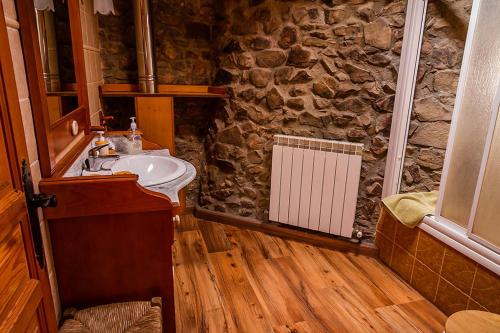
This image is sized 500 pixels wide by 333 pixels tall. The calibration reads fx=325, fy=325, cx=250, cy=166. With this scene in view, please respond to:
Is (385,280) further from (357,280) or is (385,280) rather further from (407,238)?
(407,238)

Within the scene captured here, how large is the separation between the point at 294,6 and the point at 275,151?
1.01m

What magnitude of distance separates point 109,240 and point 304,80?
171 centimetres

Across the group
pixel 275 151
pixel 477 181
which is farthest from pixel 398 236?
pixel 275 151

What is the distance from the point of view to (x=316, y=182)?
231cm

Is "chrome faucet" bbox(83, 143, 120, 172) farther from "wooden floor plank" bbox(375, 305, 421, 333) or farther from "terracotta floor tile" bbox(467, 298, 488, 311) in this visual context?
"terracotta floor tile" bbox(467, 298, 488, 311)

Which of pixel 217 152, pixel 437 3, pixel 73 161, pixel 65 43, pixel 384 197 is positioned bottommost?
pixel 384 197

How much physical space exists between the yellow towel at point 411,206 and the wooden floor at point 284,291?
0.42 meters

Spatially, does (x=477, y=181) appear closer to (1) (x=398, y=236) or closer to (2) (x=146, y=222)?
(1) (x=398, y=236)

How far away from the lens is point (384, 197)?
7.52ft

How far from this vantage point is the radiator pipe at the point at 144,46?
7.39ft

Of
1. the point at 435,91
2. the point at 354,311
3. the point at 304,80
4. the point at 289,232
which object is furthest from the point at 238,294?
the point at 435,91

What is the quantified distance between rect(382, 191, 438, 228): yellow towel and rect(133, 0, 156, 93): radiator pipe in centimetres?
188

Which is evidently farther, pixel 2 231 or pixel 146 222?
pixel 146 222

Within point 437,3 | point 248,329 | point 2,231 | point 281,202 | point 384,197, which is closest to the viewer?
point 2,231
